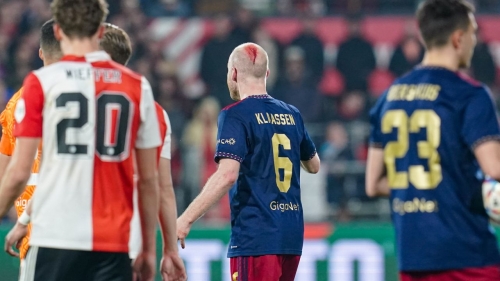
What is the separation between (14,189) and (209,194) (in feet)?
5.83

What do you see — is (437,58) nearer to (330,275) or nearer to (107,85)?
(107,85)

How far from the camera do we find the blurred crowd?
1389cm

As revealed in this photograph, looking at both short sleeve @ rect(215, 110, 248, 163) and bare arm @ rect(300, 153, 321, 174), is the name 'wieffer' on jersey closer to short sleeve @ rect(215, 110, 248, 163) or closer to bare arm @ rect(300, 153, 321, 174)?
short sleeve @ rect(215, 110, 248, 163)

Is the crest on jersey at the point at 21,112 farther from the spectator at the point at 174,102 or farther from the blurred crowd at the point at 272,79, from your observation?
the spectator at the point at 174,102

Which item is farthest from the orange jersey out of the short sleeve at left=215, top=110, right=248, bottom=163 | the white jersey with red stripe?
the short sleeve at left=215, top=110, right=248, bottom=163

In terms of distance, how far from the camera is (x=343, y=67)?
15.8m

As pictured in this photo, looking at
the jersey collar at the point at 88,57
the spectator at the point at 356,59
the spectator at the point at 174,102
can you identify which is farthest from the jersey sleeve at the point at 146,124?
the spectator at the point at 356,59

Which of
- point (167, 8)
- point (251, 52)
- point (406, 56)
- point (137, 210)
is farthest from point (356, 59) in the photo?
→ point (137, 210)

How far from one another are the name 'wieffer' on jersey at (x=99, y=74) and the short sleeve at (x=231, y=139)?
1.61m

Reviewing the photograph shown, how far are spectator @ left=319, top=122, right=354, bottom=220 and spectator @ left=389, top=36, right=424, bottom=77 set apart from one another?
207 cm

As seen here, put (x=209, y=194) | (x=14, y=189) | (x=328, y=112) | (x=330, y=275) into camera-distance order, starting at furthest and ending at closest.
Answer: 1. (x=328, y=112)
2. (x=330, y=275)
3. (x=209, y=194)
4. (x=14, y=189)

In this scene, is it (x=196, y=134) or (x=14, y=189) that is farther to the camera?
(x=196, y=134)

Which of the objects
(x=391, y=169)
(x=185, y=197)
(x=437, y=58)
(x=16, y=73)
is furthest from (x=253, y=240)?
(x=16, y=73)

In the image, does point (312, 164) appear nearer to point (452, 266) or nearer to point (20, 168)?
point (452, 266)
